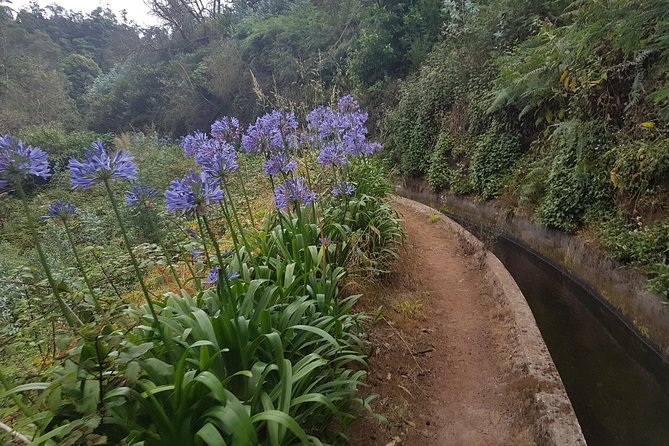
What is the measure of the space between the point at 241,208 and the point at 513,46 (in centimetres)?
663

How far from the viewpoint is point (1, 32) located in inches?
632

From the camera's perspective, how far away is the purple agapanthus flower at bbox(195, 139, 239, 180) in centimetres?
192

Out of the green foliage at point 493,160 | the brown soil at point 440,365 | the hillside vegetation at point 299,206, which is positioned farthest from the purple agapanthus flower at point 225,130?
the green foliage at point 493,160

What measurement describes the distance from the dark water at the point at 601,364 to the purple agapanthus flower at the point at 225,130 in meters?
3.37

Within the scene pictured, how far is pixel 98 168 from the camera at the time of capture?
1416mm

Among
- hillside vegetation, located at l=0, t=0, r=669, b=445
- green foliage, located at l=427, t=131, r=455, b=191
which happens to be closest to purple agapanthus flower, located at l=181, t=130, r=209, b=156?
hillside vegetation, located at l=0, t=0, r=669, b=445

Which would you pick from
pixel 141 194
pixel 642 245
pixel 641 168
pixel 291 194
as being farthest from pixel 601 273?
pixel 141 194

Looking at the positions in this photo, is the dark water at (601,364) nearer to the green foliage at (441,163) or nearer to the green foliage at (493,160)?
the green foliage at (493,160)

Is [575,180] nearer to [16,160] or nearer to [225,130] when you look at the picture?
[225,130]

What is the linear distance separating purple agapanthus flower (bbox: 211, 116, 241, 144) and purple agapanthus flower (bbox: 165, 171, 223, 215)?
2.81 ft

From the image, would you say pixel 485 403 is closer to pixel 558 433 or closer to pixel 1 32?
pixel 558 433

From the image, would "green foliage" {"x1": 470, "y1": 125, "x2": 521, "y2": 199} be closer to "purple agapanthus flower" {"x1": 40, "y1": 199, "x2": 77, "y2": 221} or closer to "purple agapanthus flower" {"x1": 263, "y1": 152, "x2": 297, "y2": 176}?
"purple agapanthus flower" {"x1": 263, "y1": 152, "x2": 297, "y2": 176}

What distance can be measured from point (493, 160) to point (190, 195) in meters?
6.95

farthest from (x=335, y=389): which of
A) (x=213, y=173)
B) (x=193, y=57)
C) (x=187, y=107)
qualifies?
(x=193, y=57)
